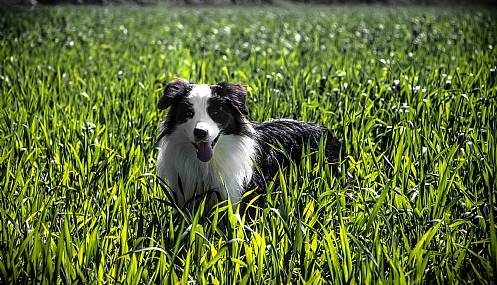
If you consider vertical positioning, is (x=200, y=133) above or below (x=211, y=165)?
above

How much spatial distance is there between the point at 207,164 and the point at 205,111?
1.00 feet

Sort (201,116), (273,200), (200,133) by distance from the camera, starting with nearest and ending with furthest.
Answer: (200,133), (201,116), (273,200)

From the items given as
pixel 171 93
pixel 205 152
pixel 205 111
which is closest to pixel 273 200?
pixel 205 152

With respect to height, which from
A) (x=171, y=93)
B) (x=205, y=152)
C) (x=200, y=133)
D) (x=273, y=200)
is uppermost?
(x=171, y=93)

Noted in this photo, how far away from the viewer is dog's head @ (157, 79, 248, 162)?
283cm

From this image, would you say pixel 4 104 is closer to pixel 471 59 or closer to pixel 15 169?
pixel 15 169

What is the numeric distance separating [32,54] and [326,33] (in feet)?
23.0

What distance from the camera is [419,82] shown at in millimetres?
5758

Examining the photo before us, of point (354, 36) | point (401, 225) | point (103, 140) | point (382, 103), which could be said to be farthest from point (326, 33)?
point (401, 225)

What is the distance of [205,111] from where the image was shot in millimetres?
2883

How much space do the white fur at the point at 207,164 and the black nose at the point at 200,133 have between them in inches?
6.7

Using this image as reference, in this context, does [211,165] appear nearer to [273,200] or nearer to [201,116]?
[201,116]

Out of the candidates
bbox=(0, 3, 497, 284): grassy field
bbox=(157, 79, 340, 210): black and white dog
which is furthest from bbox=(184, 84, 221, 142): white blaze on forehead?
bbox=(0, 3, 497, 284): grassy field

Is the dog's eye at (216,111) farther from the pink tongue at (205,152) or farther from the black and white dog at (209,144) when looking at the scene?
the pink tongue at (205,152)
